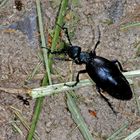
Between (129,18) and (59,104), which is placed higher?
(129,18)

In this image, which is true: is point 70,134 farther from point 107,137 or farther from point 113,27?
point 113,27

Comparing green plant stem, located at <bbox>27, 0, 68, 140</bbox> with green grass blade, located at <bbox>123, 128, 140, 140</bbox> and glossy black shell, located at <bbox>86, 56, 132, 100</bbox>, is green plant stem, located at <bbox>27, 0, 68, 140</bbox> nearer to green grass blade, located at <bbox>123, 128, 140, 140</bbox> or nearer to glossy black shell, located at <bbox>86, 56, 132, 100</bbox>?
glossy black shell, located at <bbox>86, 56, 132, 100</bbox>

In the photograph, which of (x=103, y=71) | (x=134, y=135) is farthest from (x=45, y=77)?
(x=134, y=135)

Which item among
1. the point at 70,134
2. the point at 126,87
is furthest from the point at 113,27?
the point at 70,134

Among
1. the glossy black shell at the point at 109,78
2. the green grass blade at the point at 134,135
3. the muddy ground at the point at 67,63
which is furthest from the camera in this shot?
the muddy ground at the point at 67,63

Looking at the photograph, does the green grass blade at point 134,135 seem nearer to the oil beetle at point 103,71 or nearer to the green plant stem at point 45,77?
the oil beetle at point 103,71

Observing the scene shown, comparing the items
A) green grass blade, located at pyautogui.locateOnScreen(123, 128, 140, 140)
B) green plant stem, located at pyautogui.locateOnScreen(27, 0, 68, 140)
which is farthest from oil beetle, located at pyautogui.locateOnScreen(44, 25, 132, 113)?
green grass blade, located at pyautogui.locateOnScreen(123, 128, 140, 140)

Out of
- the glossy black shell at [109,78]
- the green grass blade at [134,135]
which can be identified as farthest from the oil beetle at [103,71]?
the green grass blade at [134,135]
